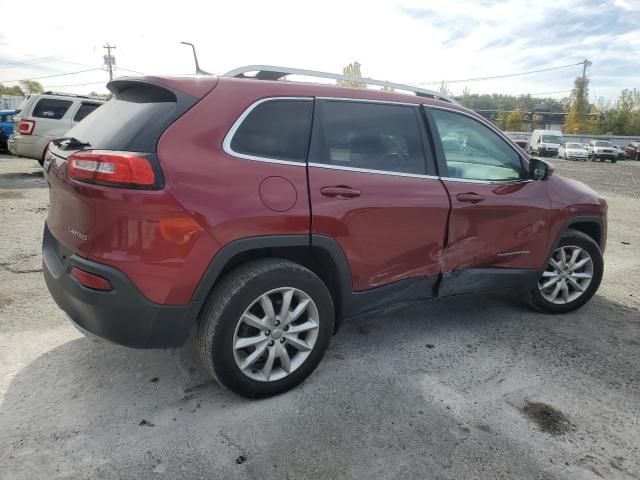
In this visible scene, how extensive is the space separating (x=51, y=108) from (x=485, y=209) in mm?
11487

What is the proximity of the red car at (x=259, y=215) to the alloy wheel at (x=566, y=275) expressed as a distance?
839 millimetres

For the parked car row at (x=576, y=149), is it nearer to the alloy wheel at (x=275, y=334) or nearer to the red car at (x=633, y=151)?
the red car at (x=633, y=151)

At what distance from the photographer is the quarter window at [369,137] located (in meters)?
2.79

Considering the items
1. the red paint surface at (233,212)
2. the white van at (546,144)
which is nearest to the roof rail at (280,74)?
the red paint surface at (233,212)

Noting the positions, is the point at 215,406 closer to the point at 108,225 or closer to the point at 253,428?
the point at 253,428

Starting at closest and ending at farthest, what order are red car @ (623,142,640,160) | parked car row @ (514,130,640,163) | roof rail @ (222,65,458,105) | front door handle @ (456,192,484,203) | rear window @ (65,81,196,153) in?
rear window @ (65,81,196,153), roof rail @ (222,65,458,105), front door handle @ (456,192,484,203), parked car row @ (514,130,640,163), red car @ (623,142,640,160)

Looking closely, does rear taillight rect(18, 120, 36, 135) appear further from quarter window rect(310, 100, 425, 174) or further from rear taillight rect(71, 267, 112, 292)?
quarter window rect(310, 100, 425, 174)

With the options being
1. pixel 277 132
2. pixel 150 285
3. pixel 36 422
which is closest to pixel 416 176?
pixel 277 132

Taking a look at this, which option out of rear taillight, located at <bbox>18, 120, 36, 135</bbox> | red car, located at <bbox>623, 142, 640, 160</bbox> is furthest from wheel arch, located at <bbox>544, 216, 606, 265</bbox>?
red car, located at <bbox>623, 142, 640, 160</bbox>

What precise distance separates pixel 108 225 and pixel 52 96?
1127cm

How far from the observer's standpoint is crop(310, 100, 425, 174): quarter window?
2789 mm

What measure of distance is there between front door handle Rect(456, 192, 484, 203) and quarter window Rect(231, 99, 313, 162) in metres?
1.21

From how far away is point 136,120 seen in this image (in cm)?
240

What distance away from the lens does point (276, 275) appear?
100 inches
